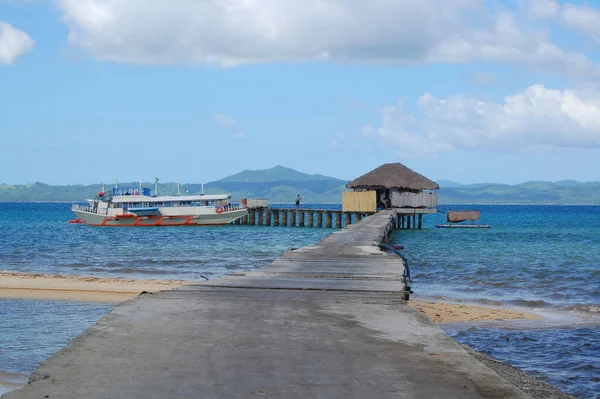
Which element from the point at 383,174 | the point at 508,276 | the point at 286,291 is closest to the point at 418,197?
the point at 383,174

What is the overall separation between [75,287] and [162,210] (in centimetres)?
4797

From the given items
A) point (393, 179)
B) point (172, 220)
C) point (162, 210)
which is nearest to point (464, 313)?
point (393, 179)

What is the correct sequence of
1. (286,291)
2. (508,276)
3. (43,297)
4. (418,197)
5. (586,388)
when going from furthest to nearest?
1. (418,197)
2. (508,276)
3. (43,297)
4. (286,291)
5. (586,388)

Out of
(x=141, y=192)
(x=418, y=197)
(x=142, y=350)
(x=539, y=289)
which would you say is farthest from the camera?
(x=141, y=192)

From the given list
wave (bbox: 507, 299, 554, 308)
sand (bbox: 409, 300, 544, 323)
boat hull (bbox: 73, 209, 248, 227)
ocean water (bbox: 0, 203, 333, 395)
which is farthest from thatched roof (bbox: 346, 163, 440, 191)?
sand (bbox: 409, 300, 544, 323)

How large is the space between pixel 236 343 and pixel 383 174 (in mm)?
51026

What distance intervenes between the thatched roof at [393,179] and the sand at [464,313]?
127ft

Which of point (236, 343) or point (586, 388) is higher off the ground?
point (236, 343)

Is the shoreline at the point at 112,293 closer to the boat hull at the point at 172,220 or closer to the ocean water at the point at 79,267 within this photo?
the ocean water at the point at 79,267

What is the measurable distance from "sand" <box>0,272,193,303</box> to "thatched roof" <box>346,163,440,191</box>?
1365 inches

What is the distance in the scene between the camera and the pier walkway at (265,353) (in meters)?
5.56

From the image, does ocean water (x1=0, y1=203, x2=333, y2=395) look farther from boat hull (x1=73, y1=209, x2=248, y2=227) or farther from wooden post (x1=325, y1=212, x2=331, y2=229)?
wooden post (x1=325, y1=212, x2=331, y2=229)

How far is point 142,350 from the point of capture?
682cm

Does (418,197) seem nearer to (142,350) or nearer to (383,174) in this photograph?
(383,174)
